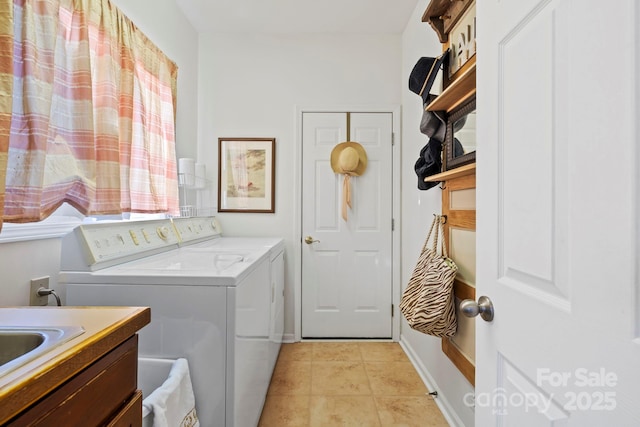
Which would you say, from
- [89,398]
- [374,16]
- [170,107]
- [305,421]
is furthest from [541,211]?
[374,16]

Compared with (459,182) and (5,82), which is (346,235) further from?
(5,82)

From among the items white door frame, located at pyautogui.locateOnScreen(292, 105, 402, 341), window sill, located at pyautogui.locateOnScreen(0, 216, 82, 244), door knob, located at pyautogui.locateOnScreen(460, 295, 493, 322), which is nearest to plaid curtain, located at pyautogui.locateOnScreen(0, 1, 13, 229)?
window sill, located at pyautogui.locateOnScreen(0, 216, 82, 244)

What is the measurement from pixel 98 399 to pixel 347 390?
1739 millimetres

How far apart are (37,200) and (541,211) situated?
61.8 inches

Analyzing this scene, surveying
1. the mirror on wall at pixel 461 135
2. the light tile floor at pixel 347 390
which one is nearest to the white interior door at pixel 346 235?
the light tile floor at pixel 347 390

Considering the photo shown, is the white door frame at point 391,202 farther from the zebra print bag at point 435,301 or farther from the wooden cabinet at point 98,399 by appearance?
the wooden cabinet at point 98,399

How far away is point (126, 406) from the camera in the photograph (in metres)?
0.72

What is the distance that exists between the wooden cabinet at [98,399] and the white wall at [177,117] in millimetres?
811

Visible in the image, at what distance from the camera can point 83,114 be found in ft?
4.54

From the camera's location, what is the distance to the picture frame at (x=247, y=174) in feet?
9.38

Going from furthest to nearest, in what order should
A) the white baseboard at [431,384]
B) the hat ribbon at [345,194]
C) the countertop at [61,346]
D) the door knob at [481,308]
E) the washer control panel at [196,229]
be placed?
1. the hat ribbon at [345,194]
2. the washer control panel at [196,229]
3. the white baseboard at [431,384]
4. the door knob at [481,308]
5. the countertop at [61,346]

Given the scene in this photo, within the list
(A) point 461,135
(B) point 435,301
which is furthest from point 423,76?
(B) point 435,301

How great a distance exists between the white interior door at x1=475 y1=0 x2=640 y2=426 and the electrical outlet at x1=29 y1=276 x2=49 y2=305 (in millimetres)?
1630

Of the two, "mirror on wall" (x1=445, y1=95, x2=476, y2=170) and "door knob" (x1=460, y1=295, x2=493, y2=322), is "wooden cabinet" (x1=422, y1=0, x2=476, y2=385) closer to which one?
"mirror on wall" (x1=445, y1=95, x2=476, y2=170)
